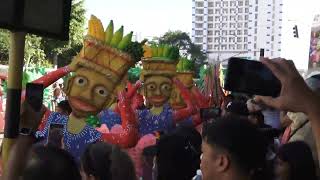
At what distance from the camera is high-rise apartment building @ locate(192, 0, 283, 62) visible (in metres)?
97.9

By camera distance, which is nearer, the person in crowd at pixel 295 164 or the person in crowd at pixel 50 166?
the person in crowd at pixel 50 166

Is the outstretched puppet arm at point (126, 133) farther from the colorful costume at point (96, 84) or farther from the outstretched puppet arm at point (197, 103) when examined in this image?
the outstretched puppet arm at point (197, 103)

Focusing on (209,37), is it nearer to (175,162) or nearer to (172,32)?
(172,32)

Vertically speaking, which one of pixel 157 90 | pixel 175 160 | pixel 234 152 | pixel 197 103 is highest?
pixel 157 90

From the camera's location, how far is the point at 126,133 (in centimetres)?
473

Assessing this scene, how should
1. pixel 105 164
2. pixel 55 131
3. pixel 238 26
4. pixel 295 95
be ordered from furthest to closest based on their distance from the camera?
pixel 238 26, pixel 55 131, pixel 105 164, pixel 295 95

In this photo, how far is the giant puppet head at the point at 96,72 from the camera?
4.81m

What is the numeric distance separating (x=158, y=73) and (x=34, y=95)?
12.7 ft

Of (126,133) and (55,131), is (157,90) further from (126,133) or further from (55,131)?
(55,131)

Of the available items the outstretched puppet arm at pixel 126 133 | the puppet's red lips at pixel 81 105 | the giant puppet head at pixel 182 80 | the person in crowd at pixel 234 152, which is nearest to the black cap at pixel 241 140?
the person in crowd at pixel 234 152

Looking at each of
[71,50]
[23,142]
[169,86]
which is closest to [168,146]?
[23,142]

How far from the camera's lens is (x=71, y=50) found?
31.3m

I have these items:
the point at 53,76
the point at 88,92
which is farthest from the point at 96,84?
the point at 53,76

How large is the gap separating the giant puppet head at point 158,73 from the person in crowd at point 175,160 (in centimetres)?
332
